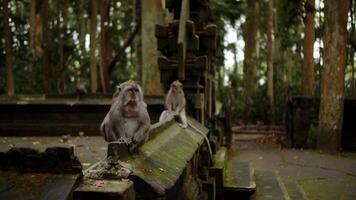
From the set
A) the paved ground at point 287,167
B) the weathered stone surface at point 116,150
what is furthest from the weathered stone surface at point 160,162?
the paved ground at point 287,167

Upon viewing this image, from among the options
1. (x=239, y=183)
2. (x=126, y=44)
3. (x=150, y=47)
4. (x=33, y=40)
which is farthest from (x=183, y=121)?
(x=33, y=40)

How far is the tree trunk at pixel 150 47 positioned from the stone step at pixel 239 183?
18.9ft

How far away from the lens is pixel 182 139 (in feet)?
19.9

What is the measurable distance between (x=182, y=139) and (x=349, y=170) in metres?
5.87

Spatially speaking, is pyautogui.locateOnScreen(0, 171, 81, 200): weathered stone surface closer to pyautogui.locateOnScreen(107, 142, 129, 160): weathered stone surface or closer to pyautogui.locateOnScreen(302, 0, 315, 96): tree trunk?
pyautogui.locateOnScreen(107, 142, 129, 160): weathered stone surface

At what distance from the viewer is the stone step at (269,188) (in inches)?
296

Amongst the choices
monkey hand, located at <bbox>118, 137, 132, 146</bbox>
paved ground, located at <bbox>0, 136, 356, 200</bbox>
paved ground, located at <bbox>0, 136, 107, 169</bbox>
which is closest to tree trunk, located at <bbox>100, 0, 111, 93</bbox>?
paved ground, located at <bbox>0, 136, 356, 200</bbox>

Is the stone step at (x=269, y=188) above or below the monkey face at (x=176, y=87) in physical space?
below

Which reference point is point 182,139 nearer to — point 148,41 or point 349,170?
point 349,170

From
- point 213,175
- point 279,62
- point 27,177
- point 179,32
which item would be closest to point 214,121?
point 179,32

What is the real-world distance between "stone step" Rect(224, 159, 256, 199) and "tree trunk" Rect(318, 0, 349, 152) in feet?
16.7

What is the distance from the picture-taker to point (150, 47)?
1437cm

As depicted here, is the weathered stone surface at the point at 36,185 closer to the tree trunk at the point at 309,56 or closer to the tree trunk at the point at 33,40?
the tree trunk at the point at 309,56

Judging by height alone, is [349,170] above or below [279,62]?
below
